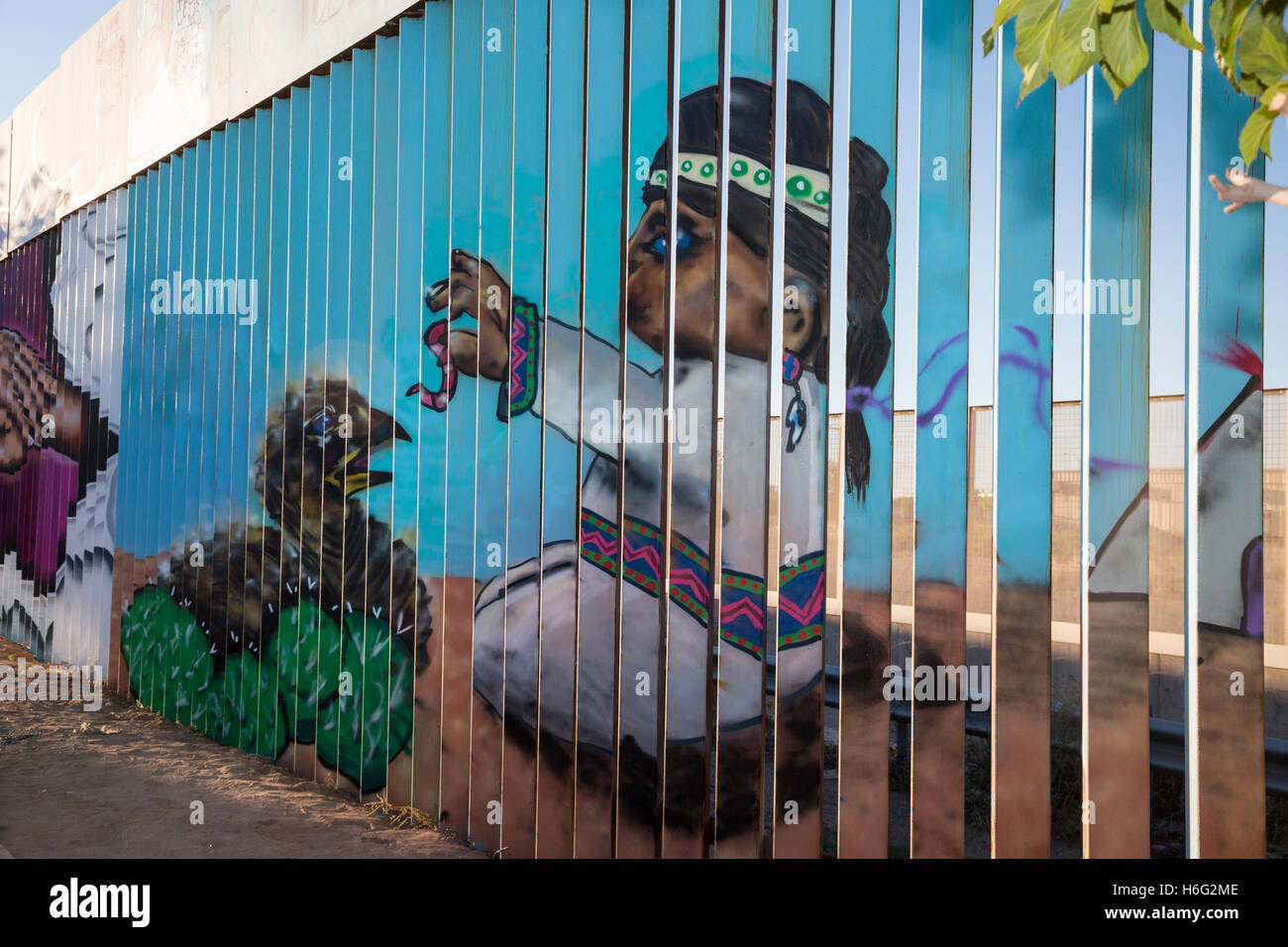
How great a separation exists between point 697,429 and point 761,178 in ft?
3.27

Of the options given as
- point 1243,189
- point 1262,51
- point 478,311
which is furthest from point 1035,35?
point 478,311

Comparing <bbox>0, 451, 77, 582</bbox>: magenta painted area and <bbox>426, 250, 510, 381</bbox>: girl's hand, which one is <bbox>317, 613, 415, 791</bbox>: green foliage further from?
<bbox>0, 451, 77, 582</bbox>: magenta painted area

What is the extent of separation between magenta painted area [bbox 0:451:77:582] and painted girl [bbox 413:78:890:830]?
624cm

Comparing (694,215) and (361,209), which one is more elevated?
(361,209)

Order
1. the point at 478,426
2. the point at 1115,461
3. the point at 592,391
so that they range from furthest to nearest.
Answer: the point at 478,426 < the point at 592,391 < the point at 1115,461

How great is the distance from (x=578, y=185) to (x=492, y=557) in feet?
5.72

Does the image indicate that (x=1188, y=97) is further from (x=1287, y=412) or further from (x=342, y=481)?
(x=1287, y=412)

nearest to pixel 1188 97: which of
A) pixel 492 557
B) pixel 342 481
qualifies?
pixel 492 557

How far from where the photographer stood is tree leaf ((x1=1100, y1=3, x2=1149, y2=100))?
1978mm

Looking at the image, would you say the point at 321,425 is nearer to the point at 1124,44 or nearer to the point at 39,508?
the point at 1124,44

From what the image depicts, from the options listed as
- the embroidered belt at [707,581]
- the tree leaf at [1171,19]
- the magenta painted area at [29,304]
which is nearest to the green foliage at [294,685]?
the embroidered belt at [707,581]

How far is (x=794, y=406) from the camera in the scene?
329 cm
